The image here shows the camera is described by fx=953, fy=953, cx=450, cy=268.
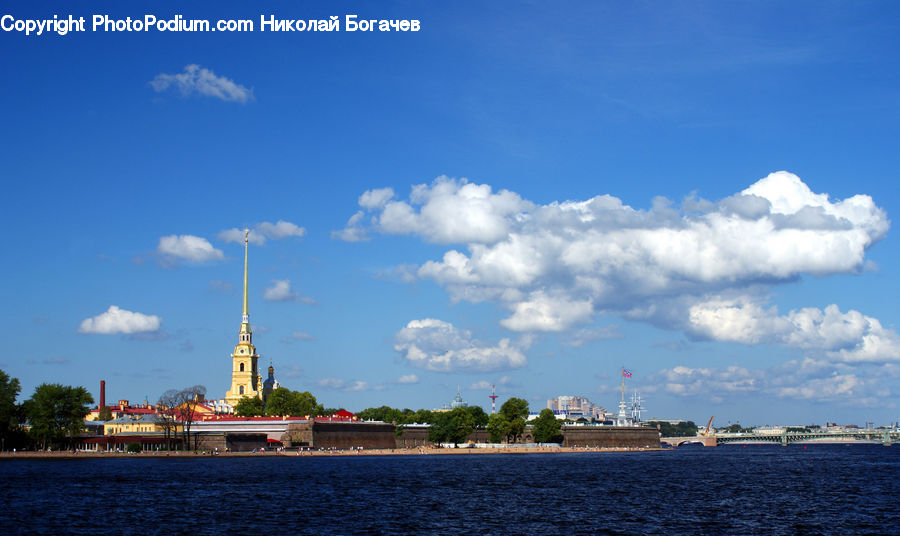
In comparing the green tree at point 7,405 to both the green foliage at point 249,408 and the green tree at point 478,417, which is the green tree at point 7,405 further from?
the green tree at point 478,417

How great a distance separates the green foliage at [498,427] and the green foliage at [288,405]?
34.5m

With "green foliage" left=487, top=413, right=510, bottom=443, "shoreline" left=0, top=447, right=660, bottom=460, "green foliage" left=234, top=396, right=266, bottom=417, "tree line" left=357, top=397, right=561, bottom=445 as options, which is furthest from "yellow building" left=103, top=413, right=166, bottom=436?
"green foliage" left=487, top=413, right=510, bottom=443

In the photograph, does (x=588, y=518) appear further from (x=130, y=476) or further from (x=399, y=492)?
(x=130, y=476)

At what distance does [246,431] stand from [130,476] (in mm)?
54633


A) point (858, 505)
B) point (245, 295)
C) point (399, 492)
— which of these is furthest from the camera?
point (245, 295)

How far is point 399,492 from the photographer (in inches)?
2530

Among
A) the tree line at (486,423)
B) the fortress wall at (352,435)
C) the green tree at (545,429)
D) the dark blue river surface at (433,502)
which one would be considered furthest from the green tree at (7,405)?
the green tree at (545,429)

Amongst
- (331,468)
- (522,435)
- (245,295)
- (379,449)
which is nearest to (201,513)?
(331,468)

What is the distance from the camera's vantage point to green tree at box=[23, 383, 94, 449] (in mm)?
114875

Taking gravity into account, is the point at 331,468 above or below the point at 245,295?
below

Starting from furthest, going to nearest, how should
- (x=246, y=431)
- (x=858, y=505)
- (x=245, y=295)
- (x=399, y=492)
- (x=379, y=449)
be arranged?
(x=245, y=295) < (x=379, y=449) < (x=246, y=431) < (x=399, y=492) < (x=858, y=505)

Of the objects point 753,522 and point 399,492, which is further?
point 399,492

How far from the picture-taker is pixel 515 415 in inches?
6959

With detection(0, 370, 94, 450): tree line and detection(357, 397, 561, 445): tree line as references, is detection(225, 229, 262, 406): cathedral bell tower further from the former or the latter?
detection(0, 370, 94, 450): tree line
